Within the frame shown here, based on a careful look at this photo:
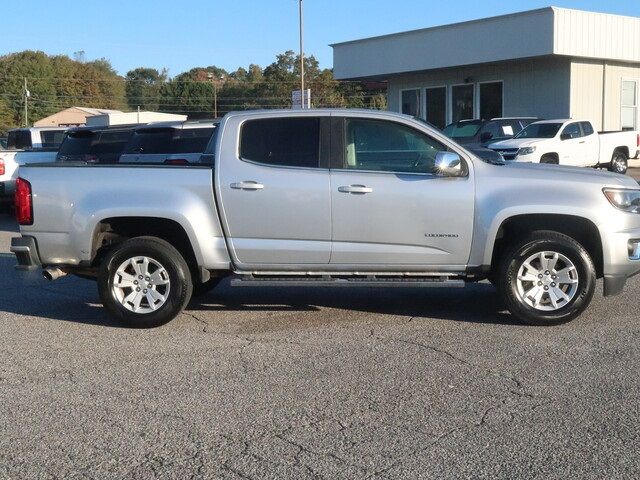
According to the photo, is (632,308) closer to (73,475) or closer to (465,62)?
(73,475)

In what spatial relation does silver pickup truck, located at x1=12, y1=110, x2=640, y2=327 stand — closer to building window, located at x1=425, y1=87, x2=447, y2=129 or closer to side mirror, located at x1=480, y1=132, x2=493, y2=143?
side mirror, located at x1=480, y1=132, x2=493, y2=143

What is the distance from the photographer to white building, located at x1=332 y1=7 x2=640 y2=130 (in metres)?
27.3

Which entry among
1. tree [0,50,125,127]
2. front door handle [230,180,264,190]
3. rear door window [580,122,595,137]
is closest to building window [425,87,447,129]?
rear door window [580,122,595,137]

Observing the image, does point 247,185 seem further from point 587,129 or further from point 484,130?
point 587,129

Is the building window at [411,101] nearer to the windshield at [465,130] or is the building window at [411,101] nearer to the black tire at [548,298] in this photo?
the windshield at [465,130]

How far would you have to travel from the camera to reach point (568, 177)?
7.49 meters

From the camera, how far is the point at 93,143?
14.9 meters

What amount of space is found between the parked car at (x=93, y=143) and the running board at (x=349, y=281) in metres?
7.69

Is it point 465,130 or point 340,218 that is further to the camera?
point 465,130

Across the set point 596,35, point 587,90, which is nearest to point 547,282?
point 596,35

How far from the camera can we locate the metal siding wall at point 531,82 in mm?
28359

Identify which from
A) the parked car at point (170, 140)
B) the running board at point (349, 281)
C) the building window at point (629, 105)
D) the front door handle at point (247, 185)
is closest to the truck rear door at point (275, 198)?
the front door handle at point (247, 185)

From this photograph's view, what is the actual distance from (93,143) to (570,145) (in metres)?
13.3

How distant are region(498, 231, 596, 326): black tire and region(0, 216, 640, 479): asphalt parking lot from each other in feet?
0.56
